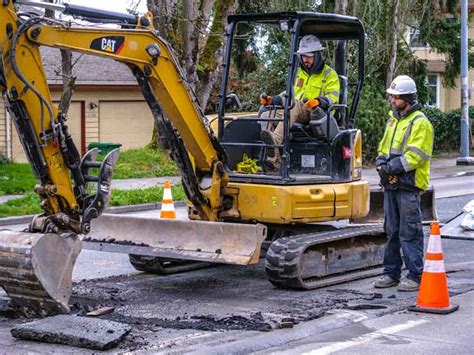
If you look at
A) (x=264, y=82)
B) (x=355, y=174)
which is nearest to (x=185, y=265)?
(x=355, y=174)

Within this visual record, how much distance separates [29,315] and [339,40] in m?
5.51

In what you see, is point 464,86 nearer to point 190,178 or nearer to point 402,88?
point 402,88

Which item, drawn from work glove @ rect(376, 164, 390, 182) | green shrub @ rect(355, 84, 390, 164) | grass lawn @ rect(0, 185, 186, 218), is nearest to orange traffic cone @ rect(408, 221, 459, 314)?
work glove @ rect(376, 164, 390, 182)

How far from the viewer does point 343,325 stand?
336 inches

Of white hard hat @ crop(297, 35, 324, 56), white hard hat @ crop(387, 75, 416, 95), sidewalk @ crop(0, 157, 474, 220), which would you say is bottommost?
sidewalk @ crop(0, 157, 474, 220)

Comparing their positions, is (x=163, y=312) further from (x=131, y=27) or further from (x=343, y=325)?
(x=131, y=27)

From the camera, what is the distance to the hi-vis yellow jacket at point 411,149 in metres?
9.81

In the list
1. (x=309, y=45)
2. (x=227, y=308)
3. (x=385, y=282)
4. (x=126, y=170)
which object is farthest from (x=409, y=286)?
(x=126, y=170)

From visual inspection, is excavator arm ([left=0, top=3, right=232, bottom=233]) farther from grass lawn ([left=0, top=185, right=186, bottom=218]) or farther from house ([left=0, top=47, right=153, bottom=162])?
house ([left=0, top=47, right=153, bottom=162])

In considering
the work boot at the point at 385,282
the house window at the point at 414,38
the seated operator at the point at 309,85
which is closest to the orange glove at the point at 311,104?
the seated operator at the point at 309,85

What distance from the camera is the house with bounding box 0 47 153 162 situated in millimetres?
32438

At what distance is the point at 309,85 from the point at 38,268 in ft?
14.0

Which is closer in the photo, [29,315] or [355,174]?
[29,315]

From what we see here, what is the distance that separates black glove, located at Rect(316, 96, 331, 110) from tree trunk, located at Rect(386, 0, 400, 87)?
2205cm
